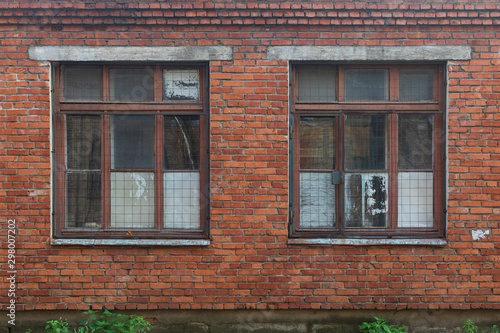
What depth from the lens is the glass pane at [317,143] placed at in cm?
530

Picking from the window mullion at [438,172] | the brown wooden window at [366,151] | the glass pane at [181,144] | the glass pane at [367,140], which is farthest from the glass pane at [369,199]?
the glass pane at [181,144]

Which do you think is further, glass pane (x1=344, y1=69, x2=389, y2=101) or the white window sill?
glass pane (x1=344, y1=69, x2=389, y2=101)

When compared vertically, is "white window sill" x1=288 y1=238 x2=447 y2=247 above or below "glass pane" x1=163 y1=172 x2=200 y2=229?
below

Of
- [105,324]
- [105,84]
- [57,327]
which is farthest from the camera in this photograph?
[105,84]

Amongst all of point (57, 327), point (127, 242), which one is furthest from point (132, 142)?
point (57, 327)

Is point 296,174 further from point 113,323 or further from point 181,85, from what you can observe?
point 113,323

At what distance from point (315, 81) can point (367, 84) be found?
61 centimetres

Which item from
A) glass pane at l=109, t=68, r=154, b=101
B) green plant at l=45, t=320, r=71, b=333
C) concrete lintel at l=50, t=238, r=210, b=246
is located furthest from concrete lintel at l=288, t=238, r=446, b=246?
green plant at l=45, t=320, r=71, b=333

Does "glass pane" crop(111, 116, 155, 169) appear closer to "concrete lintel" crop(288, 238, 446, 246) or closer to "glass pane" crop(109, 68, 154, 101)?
"glass pane" crop(109, 68, 154, 101)

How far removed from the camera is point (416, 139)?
5289 millimetres

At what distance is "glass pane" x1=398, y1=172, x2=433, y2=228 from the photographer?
209 inches

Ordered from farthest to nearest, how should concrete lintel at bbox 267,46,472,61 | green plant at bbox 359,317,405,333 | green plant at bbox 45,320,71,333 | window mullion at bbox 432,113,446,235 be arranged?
window mullion at bbox 432,113,446,235
concrete lintel at bbox 267,46,472,61
green plant at bbox 359,317,405,333
green plant at bbox 45,320,71,333

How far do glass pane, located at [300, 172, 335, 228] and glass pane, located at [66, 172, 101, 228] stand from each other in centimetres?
242

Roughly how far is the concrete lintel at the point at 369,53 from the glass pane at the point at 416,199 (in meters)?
1.35
